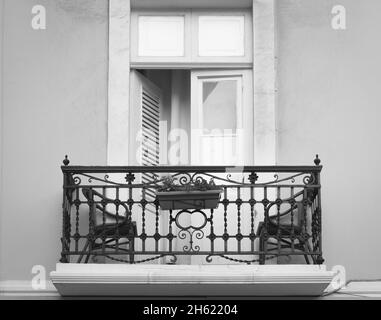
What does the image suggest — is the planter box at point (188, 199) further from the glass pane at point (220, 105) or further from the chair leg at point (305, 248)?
the glass pane at point (220, 105)

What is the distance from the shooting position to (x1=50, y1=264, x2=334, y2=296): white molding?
38.3ft

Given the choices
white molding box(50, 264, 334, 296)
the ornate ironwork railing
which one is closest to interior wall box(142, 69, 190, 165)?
the ornate ironwork railing

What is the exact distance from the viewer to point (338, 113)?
1269 centimetres

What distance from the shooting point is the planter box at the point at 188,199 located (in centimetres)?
1172

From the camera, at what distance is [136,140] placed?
13.0m

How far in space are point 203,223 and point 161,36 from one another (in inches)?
81.3

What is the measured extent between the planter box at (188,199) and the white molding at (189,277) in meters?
0.59

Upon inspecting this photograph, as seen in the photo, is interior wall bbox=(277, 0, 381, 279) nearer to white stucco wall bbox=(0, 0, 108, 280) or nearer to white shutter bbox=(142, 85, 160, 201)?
white shutter bbox=(142, 85, 160, 201)

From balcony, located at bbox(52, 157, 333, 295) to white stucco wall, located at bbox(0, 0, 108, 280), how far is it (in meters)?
0.35

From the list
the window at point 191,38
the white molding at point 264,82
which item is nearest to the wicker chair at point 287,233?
the white molding at point 264,82
